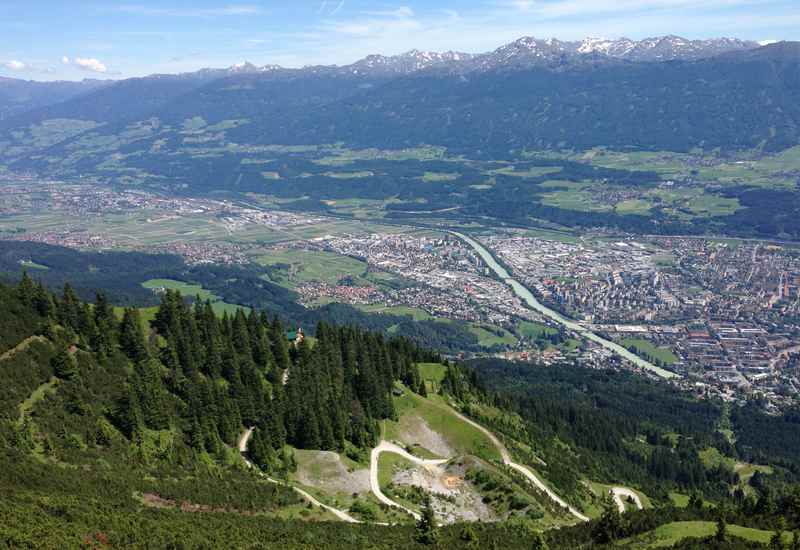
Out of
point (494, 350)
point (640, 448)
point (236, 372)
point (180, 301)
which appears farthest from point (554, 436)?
point (494, 350)

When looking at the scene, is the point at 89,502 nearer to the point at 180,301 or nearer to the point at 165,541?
the point at 165,541

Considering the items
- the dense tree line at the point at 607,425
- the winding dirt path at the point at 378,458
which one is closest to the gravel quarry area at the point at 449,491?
the winding dirt path at the point at 378,458

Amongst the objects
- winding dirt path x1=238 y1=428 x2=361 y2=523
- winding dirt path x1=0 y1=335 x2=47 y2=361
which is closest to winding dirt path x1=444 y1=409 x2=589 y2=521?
winding dirt path x1=238 y1=428 x2=361 y2=523

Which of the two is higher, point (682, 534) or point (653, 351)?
point (682, 534)

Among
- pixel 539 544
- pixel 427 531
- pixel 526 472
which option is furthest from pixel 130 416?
pixel 526 472

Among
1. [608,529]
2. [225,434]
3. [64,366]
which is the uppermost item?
[64,366]

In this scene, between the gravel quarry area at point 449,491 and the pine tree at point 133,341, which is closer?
the gravel quarry area at point 449,491

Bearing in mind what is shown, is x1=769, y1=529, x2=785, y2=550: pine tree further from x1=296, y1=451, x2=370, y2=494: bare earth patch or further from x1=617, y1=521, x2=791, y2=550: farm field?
x1=296, y1=451, x2=370, y2=494: bare earth patch

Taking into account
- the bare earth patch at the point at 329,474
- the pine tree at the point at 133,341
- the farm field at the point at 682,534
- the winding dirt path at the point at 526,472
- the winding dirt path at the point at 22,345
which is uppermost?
the winding dirt path at the point at 22,345

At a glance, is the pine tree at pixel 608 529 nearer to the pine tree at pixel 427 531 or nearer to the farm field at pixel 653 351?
the pine tree at pixel 427 531

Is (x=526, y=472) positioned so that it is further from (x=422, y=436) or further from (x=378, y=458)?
(x=378, y=458)

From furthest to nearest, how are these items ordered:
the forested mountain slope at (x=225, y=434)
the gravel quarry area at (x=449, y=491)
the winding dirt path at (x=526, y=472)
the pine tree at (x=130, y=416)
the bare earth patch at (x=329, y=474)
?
the winding dirt path at (x=526, y=472)
the bare earth patch at (x=329, y=474)
the gravel quarry area at (x=449, y=491)
the pine tree at (x=130, y=416)
the forested mountain slope at (x=225, y=434)
